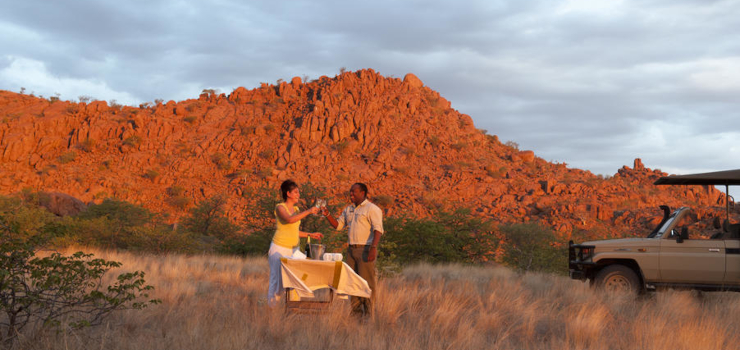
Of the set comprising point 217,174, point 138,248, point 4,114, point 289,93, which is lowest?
point 138,248

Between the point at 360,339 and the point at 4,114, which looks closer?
the point at 360,339

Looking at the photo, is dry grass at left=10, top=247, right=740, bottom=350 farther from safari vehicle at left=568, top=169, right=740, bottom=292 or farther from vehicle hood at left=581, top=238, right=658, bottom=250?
vehicle hood at left=581, top=238, right=658, bottom=250

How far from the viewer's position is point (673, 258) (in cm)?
971

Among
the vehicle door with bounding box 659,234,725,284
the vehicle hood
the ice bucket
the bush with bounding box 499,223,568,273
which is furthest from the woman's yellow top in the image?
the bush with bounding box 499,223,568,273

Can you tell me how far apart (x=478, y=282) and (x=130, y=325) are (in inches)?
348

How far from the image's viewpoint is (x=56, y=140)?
49.9m

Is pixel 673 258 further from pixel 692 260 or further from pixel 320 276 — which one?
pixel 320 276

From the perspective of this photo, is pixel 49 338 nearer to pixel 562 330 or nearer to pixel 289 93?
pixel 562 330

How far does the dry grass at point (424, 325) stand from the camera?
573cm

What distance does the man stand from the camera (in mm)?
7117

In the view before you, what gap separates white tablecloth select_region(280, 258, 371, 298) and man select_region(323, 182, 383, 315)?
1.87 ft

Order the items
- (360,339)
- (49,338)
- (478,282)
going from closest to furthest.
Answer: (49,338) < (360,339) < (478,282)

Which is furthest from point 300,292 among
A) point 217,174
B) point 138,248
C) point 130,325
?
point 217,174

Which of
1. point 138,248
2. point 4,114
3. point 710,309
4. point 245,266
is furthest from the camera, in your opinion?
point 4,114
